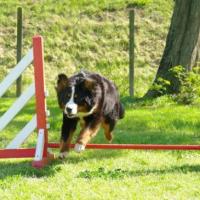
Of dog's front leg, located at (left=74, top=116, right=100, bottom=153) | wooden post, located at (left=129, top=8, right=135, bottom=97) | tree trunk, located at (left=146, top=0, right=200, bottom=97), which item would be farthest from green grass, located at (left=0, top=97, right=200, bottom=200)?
wooden post, located at (left=129, top=8, right=135, bottom=97)

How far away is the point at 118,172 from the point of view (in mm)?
5707

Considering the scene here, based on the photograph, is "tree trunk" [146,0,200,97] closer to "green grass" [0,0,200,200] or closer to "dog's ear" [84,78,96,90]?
"green grass" [0,0,200,200]

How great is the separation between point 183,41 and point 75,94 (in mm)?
5797

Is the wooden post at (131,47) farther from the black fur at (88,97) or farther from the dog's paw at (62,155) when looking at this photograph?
the dog's paw at (62,155)

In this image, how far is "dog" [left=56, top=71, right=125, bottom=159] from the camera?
611cm

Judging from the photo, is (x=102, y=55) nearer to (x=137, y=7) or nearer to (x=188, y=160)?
(x=137, y=7)

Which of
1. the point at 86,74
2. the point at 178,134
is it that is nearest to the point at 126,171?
the point at 86,74

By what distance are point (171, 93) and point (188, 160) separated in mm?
4947

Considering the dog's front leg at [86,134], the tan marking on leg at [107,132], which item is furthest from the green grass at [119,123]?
the tan marking on leg at [107,132]

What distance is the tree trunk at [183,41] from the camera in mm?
11336

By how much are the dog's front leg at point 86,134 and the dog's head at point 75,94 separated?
0.65 ft

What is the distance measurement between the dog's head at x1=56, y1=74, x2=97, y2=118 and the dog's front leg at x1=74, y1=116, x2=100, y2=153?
0.65 feet

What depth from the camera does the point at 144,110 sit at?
10.4m

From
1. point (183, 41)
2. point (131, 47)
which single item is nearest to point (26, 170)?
point (183, 41)
